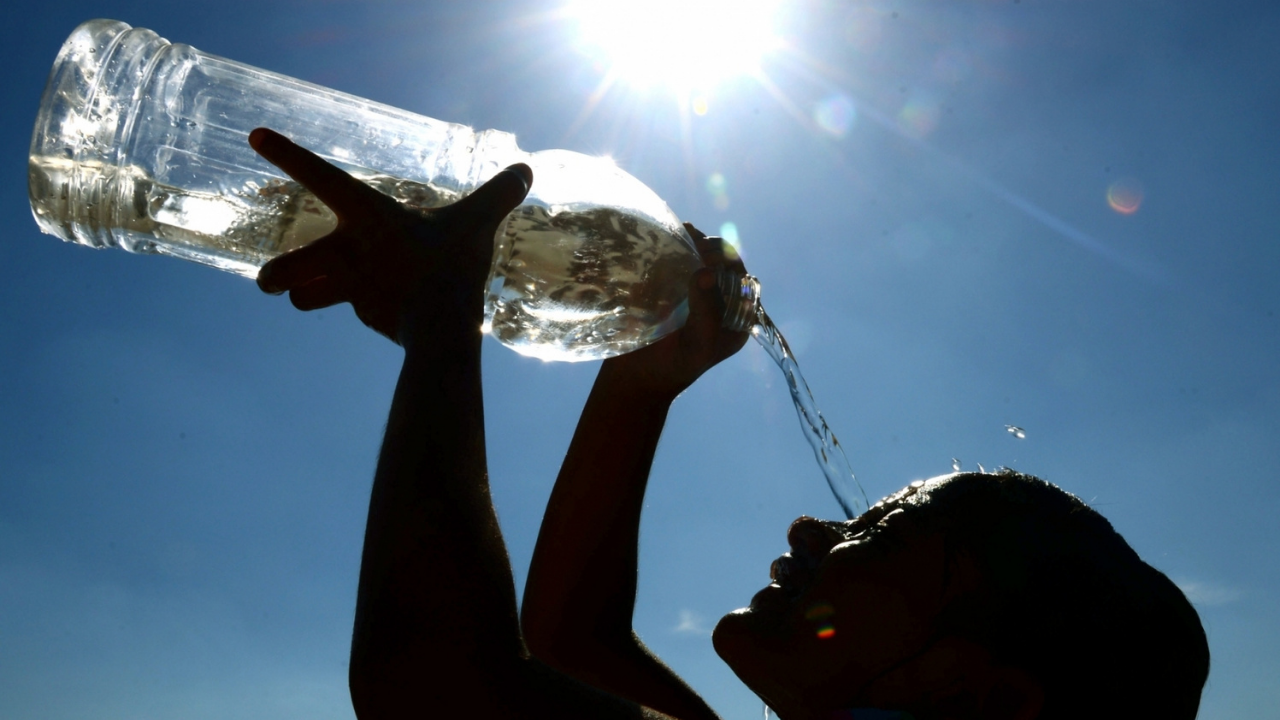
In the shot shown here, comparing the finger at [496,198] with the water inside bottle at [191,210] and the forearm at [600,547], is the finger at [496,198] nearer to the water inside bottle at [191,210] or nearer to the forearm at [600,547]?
the water inside bottle at [191,210]

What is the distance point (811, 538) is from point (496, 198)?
1203mm

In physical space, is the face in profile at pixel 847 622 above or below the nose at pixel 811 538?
below

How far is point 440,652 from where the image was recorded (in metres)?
1.25

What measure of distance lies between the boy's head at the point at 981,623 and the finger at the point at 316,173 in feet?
4.02

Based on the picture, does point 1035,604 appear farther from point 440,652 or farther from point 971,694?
point 440,652

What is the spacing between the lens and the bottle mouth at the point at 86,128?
221 cm

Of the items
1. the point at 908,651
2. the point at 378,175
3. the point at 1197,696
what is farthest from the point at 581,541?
the point at 1197,696

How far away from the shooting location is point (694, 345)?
8.75 feet

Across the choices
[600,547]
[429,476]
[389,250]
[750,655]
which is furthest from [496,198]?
[600,547]

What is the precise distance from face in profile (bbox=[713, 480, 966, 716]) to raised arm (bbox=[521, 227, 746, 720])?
1.76ft

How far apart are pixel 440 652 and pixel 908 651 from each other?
106 cm

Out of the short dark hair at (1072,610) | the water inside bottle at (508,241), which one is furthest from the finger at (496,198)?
the short dark hair at (1072,610)

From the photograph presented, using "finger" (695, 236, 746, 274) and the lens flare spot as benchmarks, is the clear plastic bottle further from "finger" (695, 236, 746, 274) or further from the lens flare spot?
the lens flare spot

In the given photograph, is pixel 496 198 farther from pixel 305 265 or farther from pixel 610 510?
pixel 610 510
